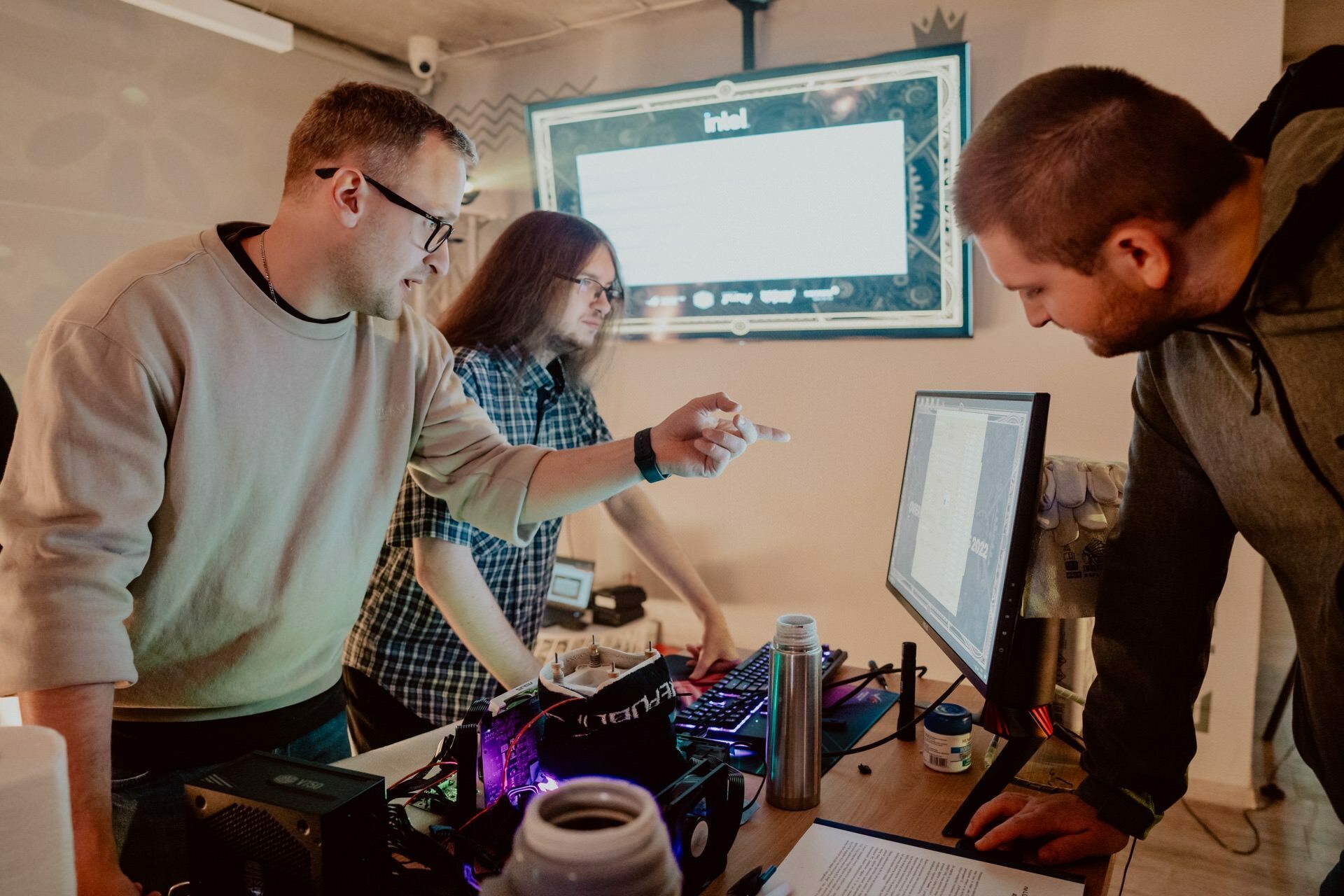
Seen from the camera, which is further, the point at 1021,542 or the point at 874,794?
the point at 874,794

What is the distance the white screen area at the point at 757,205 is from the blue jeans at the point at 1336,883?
6.95 feet

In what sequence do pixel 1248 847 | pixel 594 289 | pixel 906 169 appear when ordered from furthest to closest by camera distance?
pixel 906 169
pixel 1248 847
pixel 594 289

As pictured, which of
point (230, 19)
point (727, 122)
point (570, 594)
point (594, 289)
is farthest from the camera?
point (570, 594)

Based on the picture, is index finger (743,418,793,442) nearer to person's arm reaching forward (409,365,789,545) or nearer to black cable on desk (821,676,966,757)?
person's arm reaching forward (409,365,789,545)

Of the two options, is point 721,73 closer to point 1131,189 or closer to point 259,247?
point 259,247

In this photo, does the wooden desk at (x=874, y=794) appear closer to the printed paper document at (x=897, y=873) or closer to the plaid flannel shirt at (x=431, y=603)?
the printed paper document at (x=897, y=873)

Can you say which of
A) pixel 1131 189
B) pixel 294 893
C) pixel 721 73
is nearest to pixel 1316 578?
pixel 1131 189

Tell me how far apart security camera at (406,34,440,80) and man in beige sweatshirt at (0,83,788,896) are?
101 inches

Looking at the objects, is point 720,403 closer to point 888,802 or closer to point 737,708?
point 737,708

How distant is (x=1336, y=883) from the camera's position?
44.8 inches

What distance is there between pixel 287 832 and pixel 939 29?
9.66 feet

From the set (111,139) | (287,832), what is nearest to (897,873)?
(287,832)

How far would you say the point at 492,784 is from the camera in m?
1.00

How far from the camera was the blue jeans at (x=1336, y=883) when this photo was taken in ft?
3.67
